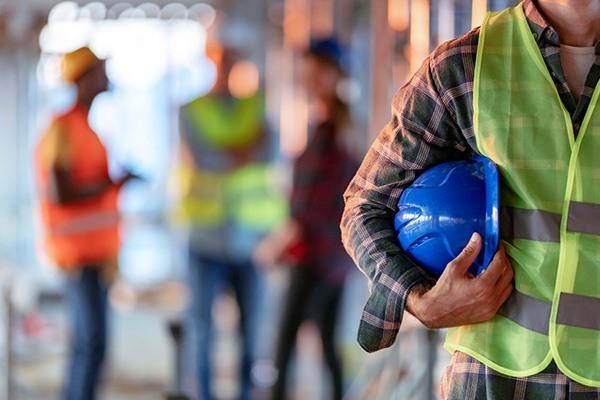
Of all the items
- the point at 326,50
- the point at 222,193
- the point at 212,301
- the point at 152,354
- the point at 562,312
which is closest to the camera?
the point at 562,312

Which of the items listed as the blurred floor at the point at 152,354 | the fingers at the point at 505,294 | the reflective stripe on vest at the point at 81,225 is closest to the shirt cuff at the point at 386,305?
the fingers at the point at 505,294

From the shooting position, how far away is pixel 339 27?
887 cm

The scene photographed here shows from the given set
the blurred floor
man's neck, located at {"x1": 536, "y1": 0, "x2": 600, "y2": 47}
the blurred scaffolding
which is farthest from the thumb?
the blurred floor

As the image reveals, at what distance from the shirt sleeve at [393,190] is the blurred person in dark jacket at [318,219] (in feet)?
11.2

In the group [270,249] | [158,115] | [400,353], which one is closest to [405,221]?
[400,353]

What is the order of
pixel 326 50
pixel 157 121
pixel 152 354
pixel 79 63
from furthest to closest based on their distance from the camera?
pixel 157 121, pixel 152 354, pixel 79 63, pixel 326 50

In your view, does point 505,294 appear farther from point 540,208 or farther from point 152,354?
point 152,354

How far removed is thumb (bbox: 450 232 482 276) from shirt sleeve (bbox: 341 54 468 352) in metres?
0.07

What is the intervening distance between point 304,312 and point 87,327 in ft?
3.02

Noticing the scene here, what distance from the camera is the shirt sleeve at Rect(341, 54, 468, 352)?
1.95 meters

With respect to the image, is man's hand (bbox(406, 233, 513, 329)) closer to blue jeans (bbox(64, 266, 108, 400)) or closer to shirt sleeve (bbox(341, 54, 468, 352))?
shirt sleeve (bbox(341, 54, 468, 352))

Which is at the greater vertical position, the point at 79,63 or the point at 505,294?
the point at 79,63

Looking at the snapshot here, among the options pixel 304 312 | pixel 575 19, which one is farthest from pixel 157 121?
pixel 575 19

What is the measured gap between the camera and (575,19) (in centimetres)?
191
